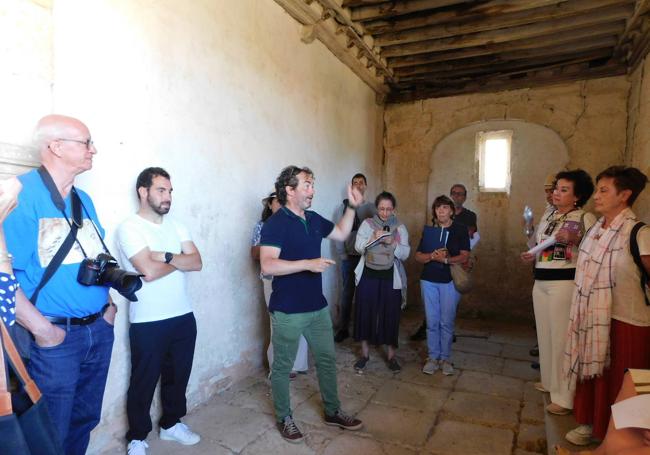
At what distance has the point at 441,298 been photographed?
12.9 feet

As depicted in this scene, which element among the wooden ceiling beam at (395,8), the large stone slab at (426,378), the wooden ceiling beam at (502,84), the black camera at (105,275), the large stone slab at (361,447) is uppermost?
the wooden ceiling beam at (395,8)

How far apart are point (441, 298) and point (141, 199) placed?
2.79 m

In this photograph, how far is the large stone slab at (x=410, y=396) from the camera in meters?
3.29

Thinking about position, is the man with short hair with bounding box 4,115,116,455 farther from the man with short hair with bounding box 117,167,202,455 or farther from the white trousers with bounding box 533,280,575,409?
the white trousers with bounding box 533,280,575,409

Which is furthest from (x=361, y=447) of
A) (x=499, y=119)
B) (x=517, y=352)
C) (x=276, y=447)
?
(x=499, y=119)

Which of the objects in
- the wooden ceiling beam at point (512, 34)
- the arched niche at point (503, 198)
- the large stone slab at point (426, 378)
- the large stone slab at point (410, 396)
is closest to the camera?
the large stone slab at point (410, 396)

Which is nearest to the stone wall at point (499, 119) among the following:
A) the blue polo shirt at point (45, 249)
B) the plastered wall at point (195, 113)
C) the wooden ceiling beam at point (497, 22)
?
the wooden ceiling beam at point (497, 22)

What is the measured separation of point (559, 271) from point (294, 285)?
1.96 metres

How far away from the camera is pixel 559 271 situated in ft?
9.87

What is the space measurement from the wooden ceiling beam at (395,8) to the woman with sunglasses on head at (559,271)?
2.33 meters

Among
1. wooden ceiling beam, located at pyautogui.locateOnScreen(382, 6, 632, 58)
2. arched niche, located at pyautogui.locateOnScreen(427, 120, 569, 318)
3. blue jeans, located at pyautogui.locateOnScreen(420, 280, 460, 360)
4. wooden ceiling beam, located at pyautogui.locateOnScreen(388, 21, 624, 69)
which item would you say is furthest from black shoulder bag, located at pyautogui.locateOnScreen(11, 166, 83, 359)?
arched niche, located at pyautogui.locateOnScreen(427, 120, 569, 318)

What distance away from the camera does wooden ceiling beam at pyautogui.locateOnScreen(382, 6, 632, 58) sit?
4390mm

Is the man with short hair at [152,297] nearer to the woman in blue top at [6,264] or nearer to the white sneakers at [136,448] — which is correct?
the white sneakers at [136,448]

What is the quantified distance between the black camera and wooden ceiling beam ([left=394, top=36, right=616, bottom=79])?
17.8ft
